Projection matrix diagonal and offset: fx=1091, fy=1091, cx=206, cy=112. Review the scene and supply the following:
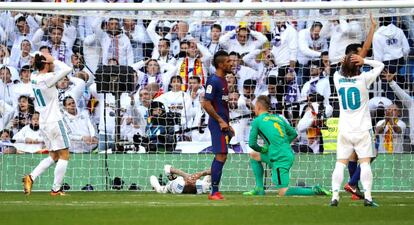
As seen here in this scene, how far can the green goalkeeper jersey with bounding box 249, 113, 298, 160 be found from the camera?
687 inches

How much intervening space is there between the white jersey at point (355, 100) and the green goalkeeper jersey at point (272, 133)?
288 cm

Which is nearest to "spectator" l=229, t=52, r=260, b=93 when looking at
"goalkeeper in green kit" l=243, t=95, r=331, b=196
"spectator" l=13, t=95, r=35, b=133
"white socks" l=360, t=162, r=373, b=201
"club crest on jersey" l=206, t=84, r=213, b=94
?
"goalkeeper in green kit" l=243, t=95, r=331, b=196

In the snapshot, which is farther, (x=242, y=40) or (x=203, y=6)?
(x=242, y=40)

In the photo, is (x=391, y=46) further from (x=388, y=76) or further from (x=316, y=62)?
(x=316, y=62)

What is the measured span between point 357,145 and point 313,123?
623 centimetres

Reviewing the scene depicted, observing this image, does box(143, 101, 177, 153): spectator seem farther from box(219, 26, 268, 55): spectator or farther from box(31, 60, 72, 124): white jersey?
box(31, 60, 72, 124): white jersey

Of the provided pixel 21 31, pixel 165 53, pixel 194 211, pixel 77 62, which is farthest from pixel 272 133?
pixel 21 31

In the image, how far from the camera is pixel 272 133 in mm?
17531

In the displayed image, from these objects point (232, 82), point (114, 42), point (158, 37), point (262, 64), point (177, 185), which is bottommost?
point (177, 185)

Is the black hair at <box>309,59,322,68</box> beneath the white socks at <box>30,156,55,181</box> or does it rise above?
above

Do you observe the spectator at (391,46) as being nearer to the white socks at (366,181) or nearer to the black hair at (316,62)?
the black hair at (316,62)

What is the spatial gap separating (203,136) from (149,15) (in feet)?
8.51

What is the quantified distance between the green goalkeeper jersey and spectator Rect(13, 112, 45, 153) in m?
5.48

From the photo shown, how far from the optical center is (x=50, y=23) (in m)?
A: 21.9
